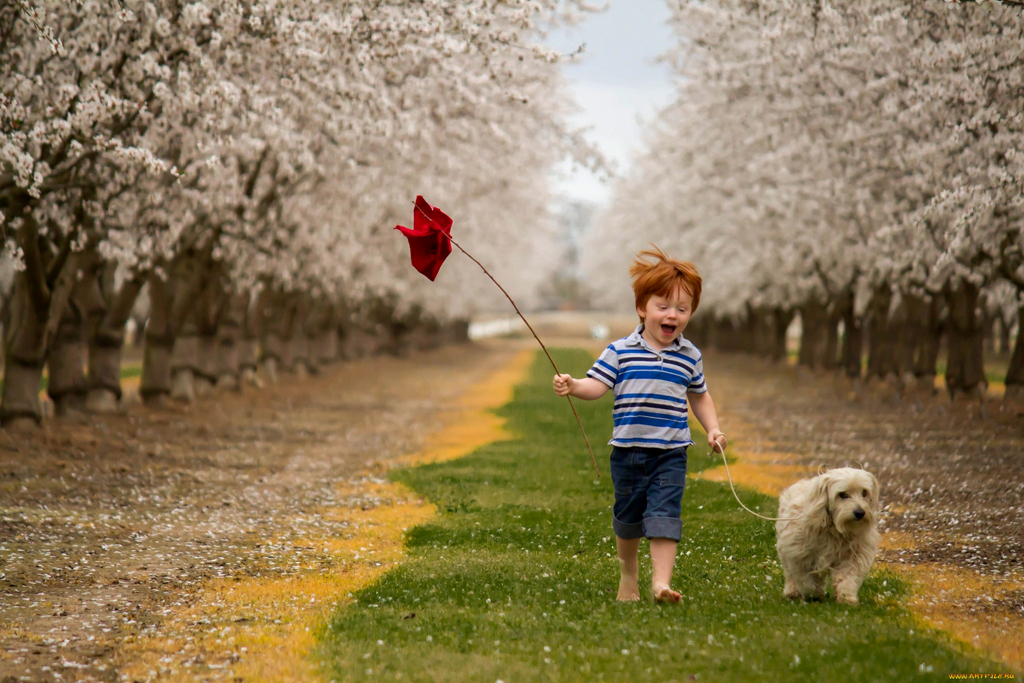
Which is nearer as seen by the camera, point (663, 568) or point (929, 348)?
point (663, 568)

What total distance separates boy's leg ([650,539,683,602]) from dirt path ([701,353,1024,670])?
1.68 metres

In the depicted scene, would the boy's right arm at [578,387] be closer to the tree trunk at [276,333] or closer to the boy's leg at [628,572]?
the boy's leg at [628,572]

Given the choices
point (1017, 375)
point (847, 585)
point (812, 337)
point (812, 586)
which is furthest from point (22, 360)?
point (812, 337)

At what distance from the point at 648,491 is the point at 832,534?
1.24 m

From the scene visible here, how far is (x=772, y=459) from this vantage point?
55.5 feet

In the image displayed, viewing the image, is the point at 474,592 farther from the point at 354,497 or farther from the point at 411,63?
the point at 411,63

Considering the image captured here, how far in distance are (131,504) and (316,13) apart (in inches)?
238

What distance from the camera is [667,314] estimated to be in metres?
7.07

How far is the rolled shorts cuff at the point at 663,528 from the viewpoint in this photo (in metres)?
6.94

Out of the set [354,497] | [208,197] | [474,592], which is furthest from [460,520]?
[208,197]

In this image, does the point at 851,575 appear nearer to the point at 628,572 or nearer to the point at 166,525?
the point at 628,572

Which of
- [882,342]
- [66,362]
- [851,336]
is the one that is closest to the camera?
[66,362]

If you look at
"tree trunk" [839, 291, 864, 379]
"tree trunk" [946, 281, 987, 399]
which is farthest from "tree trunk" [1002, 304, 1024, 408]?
"tree trunk" [839, 291, 864, 379]

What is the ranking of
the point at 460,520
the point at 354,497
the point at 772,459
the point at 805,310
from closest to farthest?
the point at 460,520, the point at 354,497, the point at 772,459, the point at 805,310
